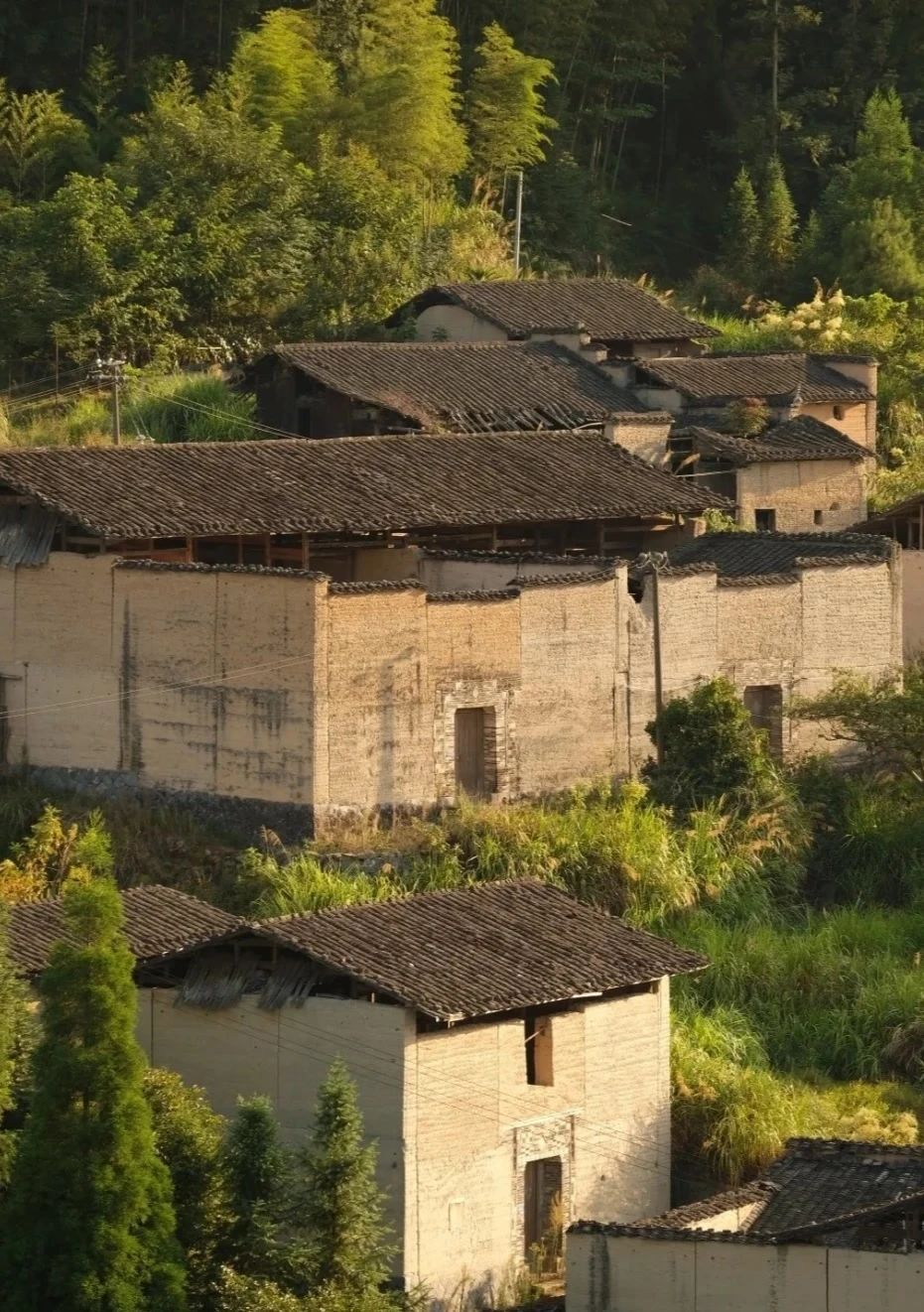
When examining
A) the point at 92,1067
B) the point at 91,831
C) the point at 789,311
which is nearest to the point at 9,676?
the point at 91,831

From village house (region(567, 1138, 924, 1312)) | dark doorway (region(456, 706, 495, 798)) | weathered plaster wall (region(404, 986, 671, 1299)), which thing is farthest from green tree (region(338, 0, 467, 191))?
village house (region(567, 1138, 924, 1312))

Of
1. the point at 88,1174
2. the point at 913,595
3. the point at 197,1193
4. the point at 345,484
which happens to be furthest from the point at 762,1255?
the point at 913,595

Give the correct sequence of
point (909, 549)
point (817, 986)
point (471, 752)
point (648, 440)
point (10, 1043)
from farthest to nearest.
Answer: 1. point (648, 440)
2. point (909, 549)
3. point (471, 752)
4. point (817, 986)
5. point (10, 1043)

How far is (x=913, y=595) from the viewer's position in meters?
34.8

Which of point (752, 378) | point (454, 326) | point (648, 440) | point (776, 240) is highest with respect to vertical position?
point (776, 240)

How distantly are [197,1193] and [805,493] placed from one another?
18085 millimetres

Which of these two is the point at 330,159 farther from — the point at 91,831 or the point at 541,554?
the point at 91,831

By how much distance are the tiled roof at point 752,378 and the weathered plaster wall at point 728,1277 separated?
17.7m

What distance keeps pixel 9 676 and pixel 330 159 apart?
15.3m

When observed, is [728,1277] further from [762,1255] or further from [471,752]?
[471,752]

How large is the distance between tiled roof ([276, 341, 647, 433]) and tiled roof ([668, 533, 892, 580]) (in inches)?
159

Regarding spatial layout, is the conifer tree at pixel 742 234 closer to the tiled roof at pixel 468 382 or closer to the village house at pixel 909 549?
the tiled roof at pixel 468 382

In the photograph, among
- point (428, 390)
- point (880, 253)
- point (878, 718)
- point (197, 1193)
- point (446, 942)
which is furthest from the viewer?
point (880, 253)

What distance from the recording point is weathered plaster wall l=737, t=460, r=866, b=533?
38.2 m
